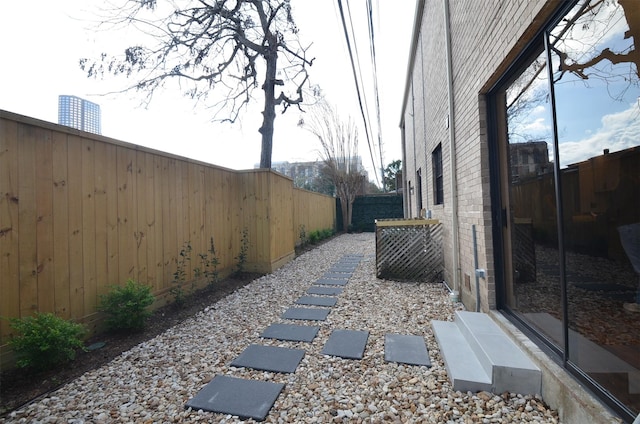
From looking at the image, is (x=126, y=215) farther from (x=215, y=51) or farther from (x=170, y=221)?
(x=215, y=51)

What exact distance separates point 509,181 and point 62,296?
397 cm

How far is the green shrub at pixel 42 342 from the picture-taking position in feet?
6.33

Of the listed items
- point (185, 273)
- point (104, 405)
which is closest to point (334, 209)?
point (185, 273)

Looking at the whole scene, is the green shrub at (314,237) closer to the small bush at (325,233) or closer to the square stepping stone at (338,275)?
the small bush at (325,233)

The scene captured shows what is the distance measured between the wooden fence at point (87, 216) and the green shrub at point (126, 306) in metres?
0.13

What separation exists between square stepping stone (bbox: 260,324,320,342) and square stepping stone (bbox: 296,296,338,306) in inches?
28.9

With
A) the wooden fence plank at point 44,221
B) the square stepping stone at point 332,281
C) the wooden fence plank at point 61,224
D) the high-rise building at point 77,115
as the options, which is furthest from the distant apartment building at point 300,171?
the wooden fence plank at point 44,221

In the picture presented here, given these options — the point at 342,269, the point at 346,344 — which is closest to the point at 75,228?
the point at 346,344

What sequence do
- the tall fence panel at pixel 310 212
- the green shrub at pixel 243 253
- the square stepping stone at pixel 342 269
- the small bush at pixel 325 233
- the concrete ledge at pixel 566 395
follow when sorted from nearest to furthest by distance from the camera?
the concrete ledge at pixel 566 395, the green shrub at pixel 243 253, the square stepping stone at pixel 342 269, the tall fence panel at pixel 310 212, the small bush at pixel 325 233

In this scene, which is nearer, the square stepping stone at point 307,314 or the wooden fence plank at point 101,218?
the wooden fence plank at point 101,218

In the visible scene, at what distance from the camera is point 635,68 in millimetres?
1343

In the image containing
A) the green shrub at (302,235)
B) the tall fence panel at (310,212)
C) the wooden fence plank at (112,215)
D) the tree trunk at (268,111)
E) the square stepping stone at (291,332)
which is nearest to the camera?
the square stepping stone at (291,332)

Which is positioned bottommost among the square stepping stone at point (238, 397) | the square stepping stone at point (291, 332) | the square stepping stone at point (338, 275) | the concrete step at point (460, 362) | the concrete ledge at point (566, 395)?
the square stepping stone at point (238, 397)

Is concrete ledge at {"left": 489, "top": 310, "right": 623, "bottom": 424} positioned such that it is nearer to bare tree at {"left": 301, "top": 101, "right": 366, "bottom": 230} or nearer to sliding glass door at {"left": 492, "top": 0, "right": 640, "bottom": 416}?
sliding glass door at {"left": 492, "top": 0, "right": 640, "bottom": 416}
